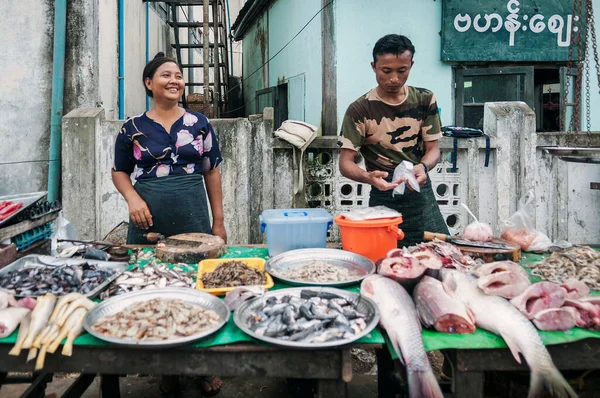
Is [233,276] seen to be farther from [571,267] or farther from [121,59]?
[121,59]

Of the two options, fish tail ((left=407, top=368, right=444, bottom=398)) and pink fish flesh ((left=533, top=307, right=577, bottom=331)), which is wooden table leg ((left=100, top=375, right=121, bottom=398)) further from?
pink fish flesh ((left=533, top=307, right=577, bottom=331))

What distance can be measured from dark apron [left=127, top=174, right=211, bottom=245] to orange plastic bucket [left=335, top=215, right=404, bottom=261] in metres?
1.26

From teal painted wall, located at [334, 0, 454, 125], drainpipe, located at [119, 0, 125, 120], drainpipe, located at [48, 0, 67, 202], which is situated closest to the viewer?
drainpipe, located at [48, 0, 67, 202]

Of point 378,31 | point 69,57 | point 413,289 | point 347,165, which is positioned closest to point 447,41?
point 378,31

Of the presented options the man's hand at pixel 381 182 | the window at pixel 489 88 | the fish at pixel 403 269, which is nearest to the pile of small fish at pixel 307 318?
the fish at pixel 403 269

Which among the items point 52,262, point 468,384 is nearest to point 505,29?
point 468,384

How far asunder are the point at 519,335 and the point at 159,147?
2.63 metres

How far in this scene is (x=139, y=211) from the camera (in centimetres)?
330

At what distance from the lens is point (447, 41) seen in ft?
26.0

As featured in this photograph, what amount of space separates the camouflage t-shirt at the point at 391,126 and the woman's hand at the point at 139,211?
1.60 metres

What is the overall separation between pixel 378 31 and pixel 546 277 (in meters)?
6.30

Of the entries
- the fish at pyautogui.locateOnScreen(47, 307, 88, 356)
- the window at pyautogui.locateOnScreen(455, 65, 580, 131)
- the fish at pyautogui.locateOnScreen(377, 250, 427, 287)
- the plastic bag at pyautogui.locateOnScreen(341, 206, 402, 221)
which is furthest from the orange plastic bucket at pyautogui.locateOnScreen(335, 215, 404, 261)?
the window at pyautogui.locateOnScreen(455, 65, 580, 131)

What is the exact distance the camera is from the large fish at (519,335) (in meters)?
1.86

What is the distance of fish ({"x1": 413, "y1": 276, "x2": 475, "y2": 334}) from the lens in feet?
6.70
